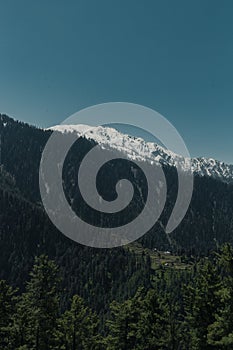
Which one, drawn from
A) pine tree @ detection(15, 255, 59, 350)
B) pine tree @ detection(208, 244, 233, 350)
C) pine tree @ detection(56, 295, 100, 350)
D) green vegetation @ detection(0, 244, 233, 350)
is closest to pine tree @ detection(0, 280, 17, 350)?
green vegetation @ detection(0, 244, 233, 350)

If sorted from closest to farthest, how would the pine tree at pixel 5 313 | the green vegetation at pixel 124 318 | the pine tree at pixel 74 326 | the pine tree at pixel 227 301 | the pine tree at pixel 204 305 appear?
the pine tree at pixel 227 301 < the pine tree at pixel 204 305 < the green vegetation at pixel 124 318 < the pine tree at pixel 5 313 < the pine tree at pixel 74 326

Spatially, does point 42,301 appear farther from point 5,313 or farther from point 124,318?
point 124,318

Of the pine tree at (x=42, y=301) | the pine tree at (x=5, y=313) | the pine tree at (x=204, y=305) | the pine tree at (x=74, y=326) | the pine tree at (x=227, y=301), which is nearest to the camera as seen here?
the pine tree at (x=227, y=301)

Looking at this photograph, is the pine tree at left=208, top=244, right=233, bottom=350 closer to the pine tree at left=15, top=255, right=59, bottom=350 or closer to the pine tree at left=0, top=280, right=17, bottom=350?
the pine tree at left=15, top=255, right=59, bottom=350

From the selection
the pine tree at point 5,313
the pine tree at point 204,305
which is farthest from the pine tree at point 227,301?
the pine tree at point 5,313

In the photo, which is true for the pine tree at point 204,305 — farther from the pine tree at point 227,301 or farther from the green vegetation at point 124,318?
the pine tree at point 227,301

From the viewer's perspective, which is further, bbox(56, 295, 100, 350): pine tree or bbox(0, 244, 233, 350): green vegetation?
bbox(56, 295, 100, 350): pine tree

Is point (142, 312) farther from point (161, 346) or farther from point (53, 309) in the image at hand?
point (53, 309)

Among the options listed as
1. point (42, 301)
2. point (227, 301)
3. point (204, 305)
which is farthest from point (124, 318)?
point (227, 301)

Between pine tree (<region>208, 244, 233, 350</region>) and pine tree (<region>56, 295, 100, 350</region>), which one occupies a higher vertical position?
pine tree (<region>208, 244, 233, 350</region>)

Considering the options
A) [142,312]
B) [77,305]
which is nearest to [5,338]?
[77,305]

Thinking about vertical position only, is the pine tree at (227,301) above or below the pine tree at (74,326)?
above

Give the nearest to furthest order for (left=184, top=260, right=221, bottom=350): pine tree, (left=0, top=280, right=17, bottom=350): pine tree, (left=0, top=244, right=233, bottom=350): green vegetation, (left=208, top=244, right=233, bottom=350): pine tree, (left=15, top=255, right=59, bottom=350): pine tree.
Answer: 1. (left=208, top=244, right=233, bottom=350): pine tree
2. (left=184, top=260, right=221, bottom=350): pine tree
3. (left=0, top=244, right=233, bottom=350): green vegetation
4. (left=15, top=255, right=59, bottom=350): pine tree
5. (left=0, top=280, right=17, bottom=350): pine tree

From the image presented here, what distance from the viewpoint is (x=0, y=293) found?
1720 inches
